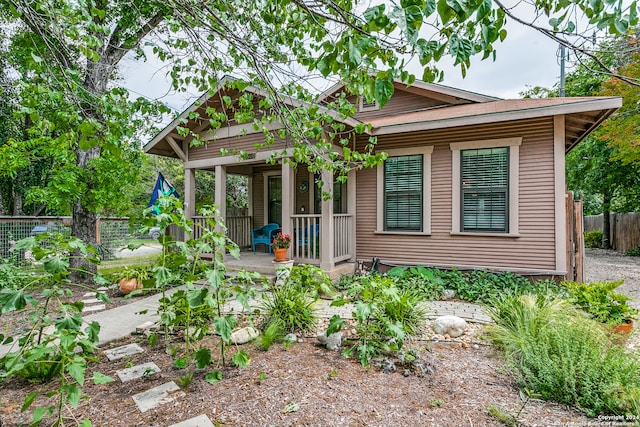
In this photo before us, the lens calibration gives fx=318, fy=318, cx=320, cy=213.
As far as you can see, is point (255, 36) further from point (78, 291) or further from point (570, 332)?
point (78, 291)

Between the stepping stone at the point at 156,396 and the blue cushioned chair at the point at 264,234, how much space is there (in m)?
5.72

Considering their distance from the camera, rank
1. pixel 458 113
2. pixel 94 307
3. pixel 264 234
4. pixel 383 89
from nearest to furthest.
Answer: pixel 383 89 < pixel 94 307 < pixel 458 113 < pixel 264 234

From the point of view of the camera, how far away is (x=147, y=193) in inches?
779

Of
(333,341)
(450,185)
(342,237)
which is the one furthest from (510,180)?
(333,341)

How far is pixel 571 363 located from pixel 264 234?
7.04 metres

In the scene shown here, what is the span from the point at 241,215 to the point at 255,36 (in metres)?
6.00

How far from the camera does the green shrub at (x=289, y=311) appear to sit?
351cm

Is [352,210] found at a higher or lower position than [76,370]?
higher

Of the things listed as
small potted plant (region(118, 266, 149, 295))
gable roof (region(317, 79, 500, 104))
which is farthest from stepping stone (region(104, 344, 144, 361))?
gable roof (region(317, 79, 500, 104))

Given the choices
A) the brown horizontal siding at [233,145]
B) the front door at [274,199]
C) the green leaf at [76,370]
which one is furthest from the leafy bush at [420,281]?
the green leaf at [76,370]

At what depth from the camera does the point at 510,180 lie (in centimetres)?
565

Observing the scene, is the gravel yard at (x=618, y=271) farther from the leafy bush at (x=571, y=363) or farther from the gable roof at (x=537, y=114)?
the leafy bush at (x=571, y=363)

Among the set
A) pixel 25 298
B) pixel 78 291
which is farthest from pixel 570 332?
pixel 78 291

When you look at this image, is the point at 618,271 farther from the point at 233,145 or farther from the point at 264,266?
the point at 233,145
